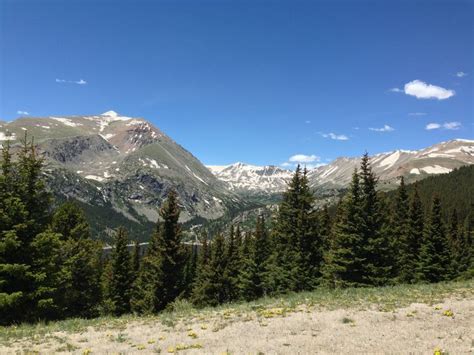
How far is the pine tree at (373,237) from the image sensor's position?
112ft

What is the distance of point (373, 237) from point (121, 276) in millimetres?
33270

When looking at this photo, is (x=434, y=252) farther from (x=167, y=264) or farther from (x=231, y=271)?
(x=167, y=264)

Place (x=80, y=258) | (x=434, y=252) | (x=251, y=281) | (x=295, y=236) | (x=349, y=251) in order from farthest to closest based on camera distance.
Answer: (x=251, y=281) → (x=434, y=252) → (x=295, y=236) → (x=349, y=251) → (x=80, y=258)

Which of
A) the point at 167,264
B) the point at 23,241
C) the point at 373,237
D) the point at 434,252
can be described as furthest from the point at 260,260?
the point at 23,241

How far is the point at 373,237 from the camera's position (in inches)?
1390

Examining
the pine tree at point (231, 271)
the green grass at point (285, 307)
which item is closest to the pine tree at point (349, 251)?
the green grass at point (285, 307)

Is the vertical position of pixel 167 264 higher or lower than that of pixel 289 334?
lower

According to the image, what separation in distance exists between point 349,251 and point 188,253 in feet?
53.2

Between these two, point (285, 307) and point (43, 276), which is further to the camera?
point (43, 276)

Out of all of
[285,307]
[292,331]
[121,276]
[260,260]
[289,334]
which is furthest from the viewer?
[260,260]

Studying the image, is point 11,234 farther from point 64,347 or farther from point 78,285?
point 78,285

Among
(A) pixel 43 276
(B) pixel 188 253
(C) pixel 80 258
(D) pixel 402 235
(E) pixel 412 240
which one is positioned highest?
(D) pixel 402 235

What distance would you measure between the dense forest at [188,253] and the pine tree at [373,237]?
0.10 metres

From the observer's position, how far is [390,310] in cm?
1511
